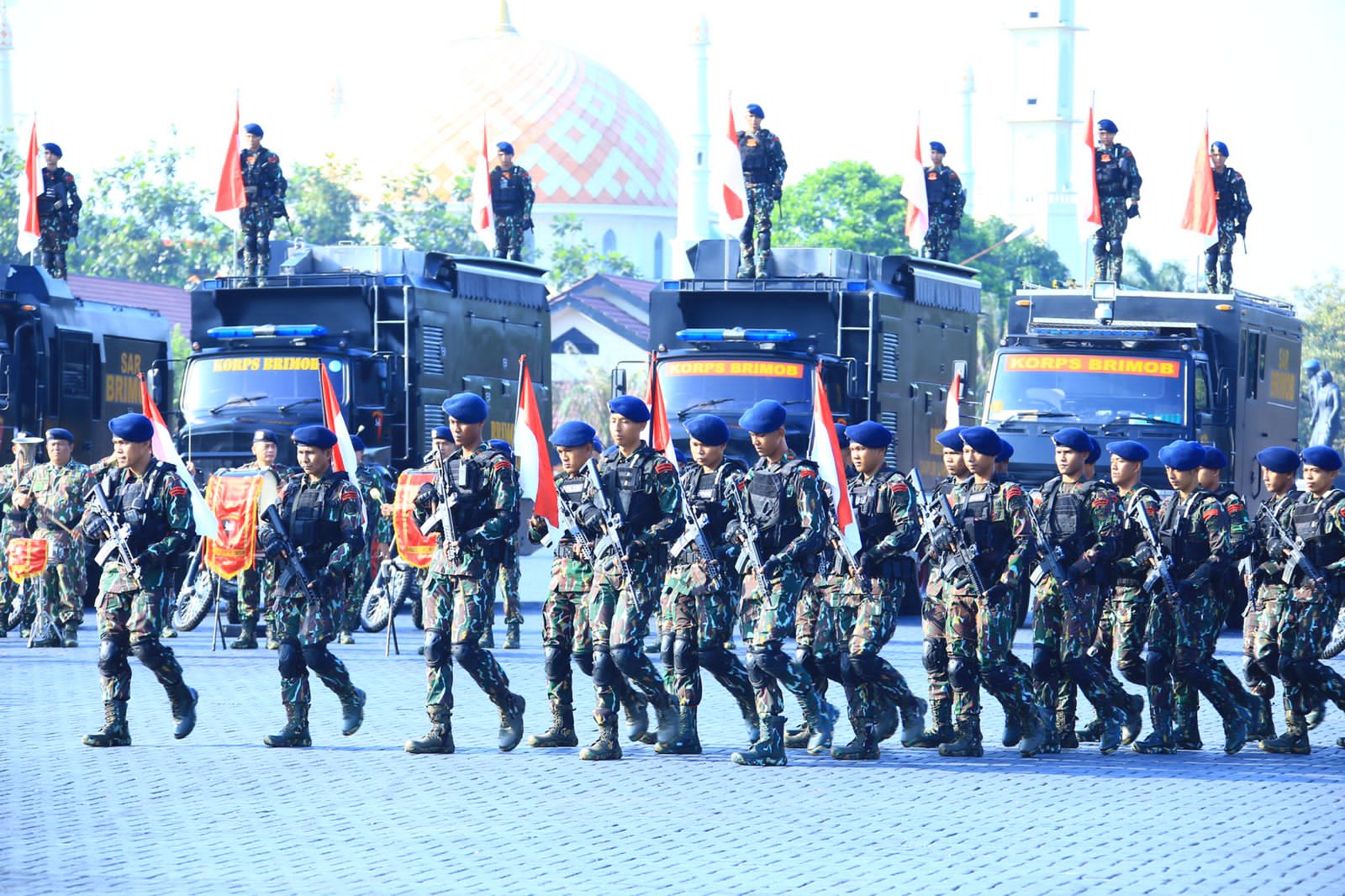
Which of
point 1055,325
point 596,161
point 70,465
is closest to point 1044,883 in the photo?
point 70,465

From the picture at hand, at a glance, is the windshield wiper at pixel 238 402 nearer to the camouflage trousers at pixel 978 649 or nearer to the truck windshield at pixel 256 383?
the truck windshield at pixel 256 383

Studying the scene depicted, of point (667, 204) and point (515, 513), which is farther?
point (667, 204)

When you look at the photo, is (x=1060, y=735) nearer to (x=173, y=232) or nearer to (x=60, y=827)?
(x=60, y=827)

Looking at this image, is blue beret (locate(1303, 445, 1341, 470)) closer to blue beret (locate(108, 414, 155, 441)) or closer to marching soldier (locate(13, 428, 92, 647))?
blue beret (locate(108, 414, 155, 441))

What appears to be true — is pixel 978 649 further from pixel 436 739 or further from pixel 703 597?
pixel 436 739

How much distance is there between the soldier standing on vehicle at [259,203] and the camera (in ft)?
76.7

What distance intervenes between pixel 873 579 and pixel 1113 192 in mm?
12800

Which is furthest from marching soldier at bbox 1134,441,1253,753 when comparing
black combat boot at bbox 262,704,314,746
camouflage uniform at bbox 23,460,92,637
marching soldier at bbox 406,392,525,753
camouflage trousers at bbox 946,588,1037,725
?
camouflage uniform at bbox 23,460,92,637

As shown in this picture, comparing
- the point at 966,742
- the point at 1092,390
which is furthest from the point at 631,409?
the point at 1092,390

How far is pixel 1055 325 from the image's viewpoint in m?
19.8

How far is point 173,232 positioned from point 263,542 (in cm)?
6157

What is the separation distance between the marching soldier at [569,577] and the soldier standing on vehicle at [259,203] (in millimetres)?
12731

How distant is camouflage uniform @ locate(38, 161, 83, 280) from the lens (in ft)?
79.6

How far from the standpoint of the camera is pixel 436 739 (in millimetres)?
11016
